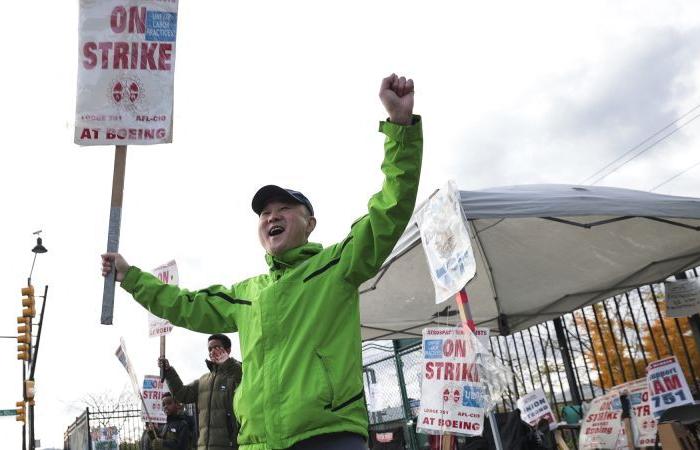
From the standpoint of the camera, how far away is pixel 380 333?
8.27 m

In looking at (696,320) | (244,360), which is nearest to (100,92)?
(244,360)

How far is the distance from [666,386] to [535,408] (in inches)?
60.4

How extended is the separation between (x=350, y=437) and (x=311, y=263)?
70 centimetres

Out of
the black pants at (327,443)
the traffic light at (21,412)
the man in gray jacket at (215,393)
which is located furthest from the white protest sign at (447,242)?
the traffic light at (21,412)

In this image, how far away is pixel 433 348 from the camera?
403 centimetres

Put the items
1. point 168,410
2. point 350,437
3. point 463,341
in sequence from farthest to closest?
point 168,410, point 463,341, point 350,437

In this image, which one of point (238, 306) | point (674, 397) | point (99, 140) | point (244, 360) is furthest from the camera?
point (674, 397)

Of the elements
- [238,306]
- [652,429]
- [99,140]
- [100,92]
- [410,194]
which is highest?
[100,92]

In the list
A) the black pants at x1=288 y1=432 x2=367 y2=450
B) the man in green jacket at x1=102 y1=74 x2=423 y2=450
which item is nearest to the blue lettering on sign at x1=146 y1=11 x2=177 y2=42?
the man in green jacket at x1=102 y1=74 x2=423 y2=450

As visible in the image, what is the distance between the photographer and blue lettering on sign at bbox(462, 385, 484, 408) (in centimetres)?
365

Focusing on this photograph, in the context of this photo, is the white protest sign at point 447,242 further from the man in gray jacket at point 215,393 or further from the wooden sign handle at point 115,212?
the man in gray jacket at point 215,393

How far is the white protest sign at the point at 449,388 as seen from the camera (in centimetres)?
369

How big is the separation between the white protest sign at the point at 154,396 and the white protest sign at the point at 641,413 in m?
5.70

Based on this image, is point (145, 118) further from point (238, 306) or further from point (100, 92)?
point (238, 306)
